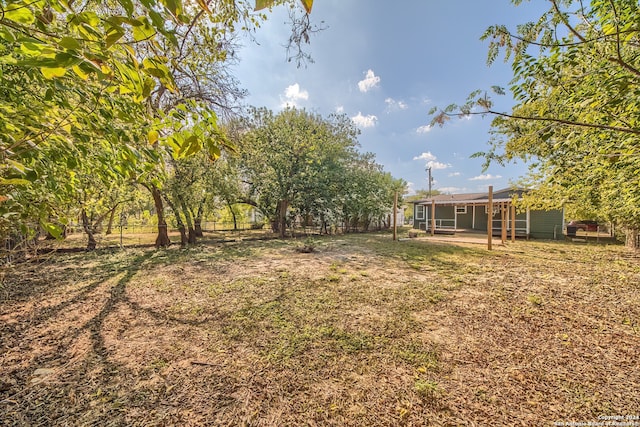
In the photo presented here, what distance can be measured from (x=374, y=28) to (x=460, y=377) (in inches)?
394

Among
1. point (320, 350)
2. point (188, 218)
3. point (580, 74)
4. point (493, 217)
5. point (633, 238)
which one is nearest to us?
point (580, 74)

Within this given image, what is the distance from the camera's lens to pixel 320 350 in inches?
96.7

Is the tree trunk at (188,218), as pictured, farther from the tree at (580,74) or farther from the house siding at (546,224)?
the house siding at (546,224)

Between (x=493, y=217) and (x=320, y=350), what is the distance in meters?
17.3

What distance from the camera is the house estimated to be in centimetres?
1208

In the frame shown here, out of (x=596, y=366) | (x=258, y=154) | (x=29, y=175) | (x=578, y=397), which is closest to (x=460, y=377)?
(x=578, y=397)

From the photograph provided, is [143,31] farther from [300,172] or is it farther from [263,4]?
[300,172]

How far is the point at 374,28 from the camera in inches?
322

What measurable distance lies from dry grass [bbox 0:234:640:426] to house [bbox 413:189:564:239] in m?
7.55

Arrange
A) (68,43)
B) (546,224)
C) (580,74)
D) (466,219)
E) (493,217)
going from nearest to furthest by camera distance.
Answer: (68,43)
(580,74)
(546,224)
(493,217)
(466,219)

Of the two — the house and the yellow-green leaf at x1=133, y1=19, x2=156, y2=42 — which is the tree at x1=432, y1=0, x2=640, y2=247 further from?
the house

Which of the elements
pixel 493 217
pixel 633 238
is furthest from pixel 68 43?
pixel 493 217

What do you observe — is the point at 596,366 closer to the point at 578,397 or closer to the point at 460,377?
the point at 578,397

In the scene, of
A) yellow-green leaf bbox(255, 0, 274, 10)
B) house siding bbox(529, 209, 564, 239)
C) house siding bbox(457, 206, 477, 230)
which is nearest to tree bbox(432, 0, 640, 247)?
yellow-green leaf bbox(255, 0, 274, 10)
